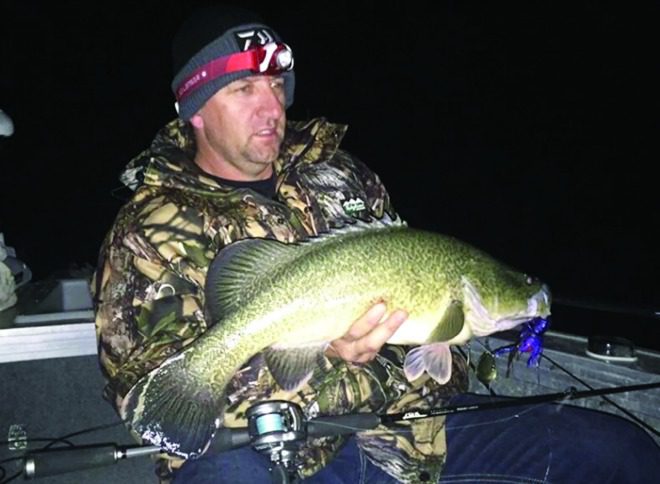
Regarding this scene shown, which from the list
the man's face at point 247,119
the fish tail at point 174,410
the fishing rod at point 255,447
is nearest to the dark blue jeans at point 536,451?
the fishing rod at point 255,447

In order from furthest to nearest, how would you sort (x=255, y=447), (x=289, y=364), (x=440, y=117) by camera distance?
(x=440, y=117)
(x=289, y=364)
(x=255, y=447)

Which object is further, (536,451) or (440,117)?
(440,117)

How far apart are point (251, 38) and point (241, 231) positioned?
3.10 feet

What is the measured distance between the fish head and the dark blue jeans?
0.55 m

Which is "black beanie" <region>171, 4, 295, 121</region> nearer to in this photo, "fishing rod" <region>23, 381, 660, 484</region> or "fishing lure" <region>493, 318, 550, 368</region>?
"fishing rod" <region>23, 381, 660, 484</region>

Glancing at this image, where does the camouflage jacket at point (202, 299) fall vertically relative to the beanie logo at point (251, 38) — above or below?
below

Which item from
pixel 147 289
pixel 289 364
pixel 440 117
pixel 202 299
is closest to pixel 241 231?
pixel 202 299

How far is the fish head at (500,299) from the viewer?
2.58 m

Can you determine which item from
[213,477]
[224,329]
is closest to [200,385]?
[224,329]

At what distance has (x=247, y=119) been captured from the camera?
3.08 meters

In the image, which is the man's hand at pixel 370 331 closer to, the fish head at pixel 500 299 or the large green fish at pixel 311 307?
the large green fish at pixel 311 307

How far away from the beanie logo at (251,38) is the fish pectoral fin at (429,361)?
1.60 m

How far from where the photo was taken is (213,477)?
2.41 metres

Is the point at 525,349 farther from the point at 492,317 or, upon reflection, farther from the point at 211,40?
the point at 211,40
